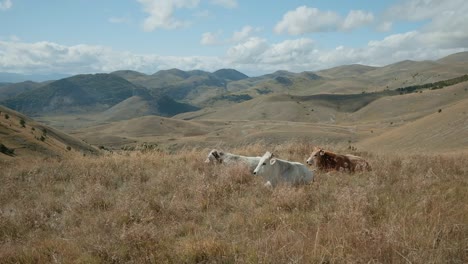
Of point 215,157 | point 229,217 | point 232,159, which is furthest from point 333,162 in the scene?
point 229,217

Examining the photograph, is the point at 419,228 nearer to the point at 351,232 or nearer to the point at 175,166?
the point at 351,232

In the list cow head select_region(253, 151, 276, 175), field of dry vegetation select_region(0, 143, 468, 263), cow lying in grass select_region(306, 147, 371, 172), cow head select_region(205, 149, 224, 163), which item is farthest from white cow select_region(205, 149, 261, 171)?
cow lying in grass select_region(306, 147, 371, 172)

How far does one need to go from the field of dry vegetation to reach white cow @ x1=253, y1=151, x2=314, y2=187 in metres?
0.38

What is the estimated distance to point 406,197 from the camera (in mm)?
6301

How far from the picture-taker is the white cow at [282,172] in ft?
27.2

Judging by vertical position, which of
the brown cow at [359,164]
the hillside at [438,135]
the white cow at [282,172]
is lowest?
the hillside at [438,135]

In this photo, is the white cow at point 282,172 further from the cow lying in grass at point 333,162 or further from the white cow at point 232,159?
the cow lying in grass at point 333,162

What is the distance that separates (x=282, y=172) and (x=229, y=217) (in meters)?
2.94

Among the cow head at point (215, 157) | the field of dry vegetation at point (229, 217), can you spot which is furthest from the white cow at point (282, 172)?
the cow head at point (215, 157)

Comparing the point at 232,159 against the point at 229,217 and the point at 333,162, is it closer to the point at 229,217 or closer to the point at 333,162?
the point at 333,162

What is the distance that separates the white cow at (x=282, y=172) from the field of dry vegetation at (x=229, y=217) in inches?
15.0

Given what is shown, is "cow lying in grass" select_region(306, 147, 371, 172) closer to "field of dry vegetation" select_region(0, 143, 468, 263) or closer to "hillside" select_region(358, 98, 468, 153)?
"field of dry vegetation" select_region(0, 143, 468, 263)

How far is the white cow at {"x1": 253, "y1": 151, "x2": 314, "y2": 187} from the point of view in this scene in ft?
27.2

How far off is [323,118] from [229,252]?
186366 mm
